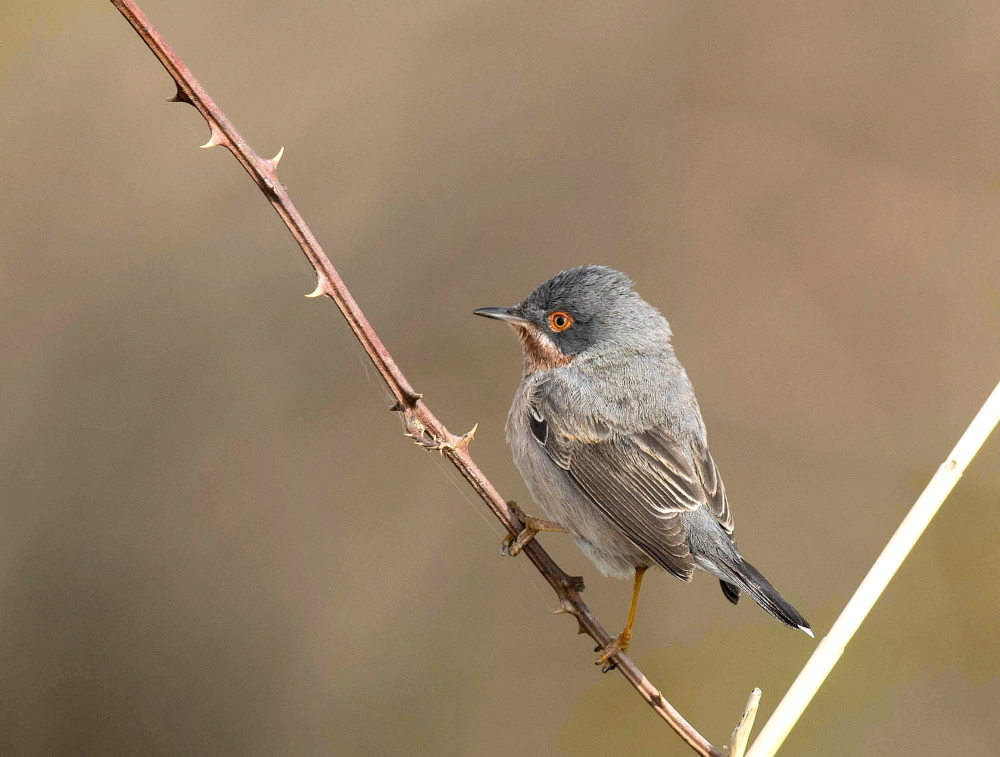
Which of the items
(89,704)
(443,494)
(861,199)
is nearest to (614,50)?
(861,199)

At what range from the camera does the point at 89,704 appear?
224 inches

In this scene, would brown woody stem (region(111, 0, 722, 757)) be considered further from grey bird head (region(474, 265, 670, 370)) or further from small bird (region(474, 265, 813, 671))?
grey bird head (region(474, 265, 670, 370))

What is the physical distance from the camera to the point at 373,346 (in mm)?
2691

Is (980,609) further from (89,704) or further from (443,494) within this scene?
(89,704)

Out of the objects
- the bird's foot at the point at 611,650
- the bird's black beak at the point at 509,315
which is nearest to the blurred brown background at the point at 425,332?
the bird's black beak at the point at 509,315

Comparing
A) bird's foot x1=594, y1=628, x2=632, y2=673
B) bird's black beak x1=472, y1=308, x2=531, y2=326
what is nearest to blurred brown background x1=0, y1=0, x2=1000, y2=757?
bird's black beak x1=472, y1=308, x2=531, y2=326

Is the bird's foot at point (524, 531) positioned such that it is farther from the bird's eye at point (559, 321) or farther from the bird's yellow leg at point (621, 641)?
the bird's eye at point (559, 321)

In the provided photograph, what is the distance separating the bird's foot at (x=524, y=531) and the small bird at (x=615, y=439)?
0.02m

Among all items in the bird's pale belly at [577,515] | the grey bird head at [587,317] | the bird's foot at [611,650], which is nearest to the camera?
the bird's foot at [611,650]

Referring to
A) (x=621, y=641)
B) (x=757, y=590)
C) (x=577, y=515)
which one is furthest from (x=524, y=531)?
(x=757, y=590)

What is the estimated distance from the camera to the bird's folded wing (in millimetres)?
3953

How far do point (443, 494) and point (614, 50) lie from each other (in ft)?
10.0

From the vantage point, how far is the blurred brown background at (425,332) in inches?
222

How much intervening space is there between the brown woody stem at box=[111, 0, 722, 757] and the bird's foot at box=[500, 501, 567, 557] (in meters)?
0.04
